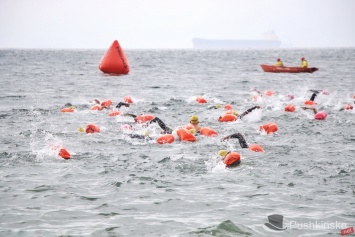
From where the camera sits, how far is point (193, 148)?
1238 centimetres

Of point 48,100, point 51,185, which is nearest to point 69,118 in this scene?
point 48,100

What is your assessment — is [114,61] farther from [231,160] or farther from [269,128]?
[231,160]

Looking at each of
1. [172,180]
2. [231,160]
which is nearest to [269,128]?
[231,160]

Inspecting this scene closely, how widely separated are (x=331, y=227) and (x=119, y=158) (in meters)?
5.84

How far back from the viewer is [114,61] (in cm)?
3334

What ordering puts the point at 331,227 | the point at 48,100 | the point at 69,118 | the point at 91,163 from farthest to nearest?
the point at 48,100 < the point at 69,118 < the point at 91,163 < the point at 331,227

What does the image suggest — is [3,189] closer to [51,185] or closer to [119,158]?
[51,185]

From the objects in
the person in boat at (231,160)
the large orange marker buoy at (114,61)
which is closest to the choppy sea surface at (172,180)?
the person in boat at (231,160)

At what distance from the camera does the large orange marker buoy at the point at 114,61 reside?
32.4 metres

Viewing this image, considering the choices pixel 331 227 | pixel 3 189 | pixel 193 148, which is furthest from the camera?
pixel 193 148

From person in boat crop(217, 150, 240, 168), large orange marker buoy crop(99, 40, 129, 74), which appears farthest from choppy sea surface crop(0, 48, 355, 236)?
large orange marker buoy crop(99, 40, 129, 74)

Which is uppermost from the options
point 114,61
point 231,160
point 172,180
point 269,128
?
point 114,61

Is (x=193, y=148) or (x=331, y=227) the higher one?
(x=193, y=148)

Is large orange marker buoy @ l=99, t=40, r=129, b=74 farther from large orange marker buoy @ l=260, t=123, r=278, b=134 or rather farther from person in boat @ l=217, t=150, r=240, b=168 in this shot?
person in boat @ l=217, t=150, r=240, b=168
